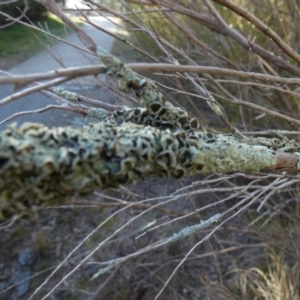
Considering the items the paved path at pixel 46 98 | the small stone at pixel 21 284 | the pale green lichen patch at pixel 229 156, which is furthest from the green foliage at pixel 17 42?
the pale green lichen patch at pixel 229 156

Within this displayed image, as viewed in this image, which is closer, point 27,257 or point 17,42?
point 27,257

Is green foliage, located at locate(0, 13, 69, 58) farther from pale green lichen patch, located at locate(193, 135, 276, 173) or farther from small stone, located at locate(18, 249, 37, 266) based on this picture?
pale green lichen patch, located at locate(193, 135, 276, 173)

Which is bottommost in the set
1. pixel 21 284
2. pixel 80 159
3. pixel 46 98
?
pixel 21 284

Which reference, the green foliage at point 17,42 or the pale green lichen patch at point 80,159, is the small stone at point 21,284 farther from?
the green foliage at point 17,42

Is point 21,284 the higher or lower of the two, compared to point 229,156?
lower

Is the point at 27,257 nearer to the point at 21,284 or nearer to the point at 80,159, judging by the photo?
the point at 21,284

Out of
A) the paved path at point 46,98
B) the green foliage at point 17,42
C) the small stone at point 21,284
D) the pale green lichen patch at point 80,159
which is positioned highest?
the pale green lichen patch at point 80,159

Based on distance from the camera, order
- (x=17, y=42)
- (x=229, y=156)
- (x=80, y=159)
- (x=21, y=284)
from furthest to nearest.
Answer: (x=17, y=42)
(x=21, y=284)
(x=229, y=156)
(x=80, y=159)

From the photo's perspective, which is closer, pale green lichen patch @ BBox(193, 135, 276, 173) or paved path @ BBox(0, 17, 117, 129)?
pale green lichen patch @ BBox(193, 135, 276, 173)

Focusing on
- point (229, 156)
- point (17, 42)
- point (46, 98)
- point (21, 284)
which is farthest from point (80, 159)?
point (17, 42)

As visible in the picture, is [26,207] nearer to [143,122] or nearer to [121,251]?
[143,122]

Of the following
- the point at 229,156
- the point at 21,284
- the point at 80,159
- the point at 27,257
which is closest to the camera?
the point at 80,159

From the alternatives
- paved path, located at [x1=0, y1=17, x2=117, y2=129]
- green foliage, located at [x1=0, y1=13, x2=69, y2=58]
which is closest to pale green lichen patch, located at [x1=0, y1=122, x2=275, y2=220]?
paved path, located at [x1=0, y1=17, x2=117, y2=129]
